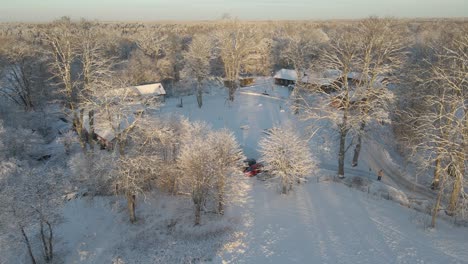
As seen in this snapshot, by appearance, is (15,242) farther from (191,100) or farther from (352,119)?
(191,100)

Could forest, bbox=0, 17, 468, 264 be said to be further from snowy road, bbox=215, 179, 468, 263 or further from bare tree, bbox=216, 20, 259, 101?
bare tree, bbox=216, 20, 259, 101

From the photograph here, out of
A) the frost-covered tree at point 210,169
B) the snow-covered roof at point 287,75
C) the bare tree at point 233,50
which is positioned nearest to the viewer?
the frost-covered tree at point 210,169

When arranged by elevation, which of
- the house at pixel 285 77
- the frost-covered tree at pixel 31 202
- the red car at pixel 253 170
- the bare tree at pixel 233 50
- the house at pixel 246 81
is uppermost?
the bare tree at pixel 233 50

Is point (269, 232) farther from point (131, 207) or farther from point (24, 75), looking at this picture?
point (24, 75)

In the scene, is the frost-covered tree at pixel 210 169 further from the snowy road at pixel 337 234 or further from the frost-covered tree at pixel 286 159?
the frost-covered tree at pixel 286 159

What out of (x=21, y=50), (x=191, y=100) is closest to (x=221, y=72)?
(x=191, y=100)

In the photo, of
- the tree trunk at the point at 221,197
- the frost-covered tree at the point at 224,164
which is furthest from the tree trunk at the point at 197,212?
the tree trunk at the point at 221,197

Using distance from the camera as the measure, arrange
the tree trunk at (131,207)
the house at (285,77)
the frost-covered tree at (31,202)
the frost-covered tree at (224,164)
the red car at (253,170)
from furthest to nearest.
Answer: the house at (285,77)
the red car at (253,170)
the tree trunk at (131,207)
the frost-covered tree at (224,164)
the frost-covered tree at (31,202)

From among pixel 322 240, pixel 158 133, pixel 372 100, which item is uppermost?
pixel 372 100
